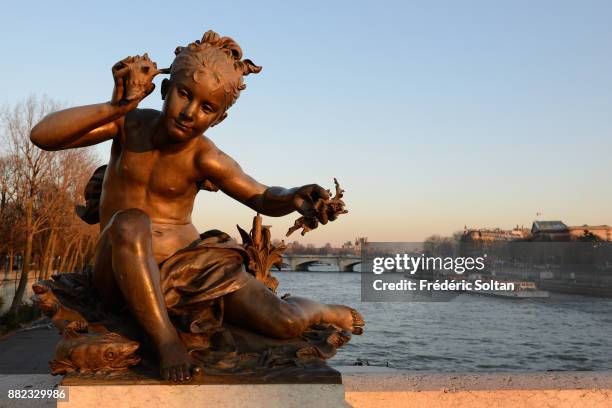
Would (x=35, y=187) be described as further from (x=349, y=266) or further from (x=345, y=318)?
(x=349, y=266)

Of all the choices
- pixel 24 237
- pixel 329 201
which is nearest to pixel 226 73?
pixel 329 201

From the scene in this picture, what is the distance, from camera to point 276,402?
9.84 feet

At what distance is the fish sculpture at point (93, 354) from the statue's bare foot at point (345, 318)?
122 cm

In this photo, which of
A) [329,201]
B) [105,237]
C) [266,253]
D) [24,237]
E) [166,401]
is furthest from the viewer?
[24,237]

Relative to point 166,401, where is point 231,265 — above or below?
above

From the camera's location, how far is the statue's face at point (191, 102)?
320cm

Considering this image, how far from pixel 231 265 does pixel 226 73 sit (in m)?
1.07

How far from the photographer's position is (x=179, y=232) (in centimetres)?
350

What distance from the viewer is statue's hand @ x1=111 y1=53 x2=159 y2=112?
3.06 m

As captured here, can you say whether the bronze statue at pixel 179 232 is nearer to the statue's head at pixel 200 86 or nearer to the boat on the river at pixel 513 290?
the statue's head at pixel 200 86

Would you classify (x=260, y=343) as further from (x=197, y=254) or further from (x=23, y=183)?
(x=23, y=183)

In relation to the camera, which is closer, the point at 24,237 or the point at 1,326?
the point at 1,326

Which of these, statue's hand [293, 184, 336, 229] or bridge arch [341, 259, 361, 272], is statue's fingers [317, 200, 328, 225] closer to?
statue's hand [293, 184, 336, 229]

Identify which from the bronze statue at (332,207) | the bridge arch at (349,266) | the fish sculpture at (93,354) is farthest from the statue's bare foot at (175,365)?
the bridge arch at (349,266)
